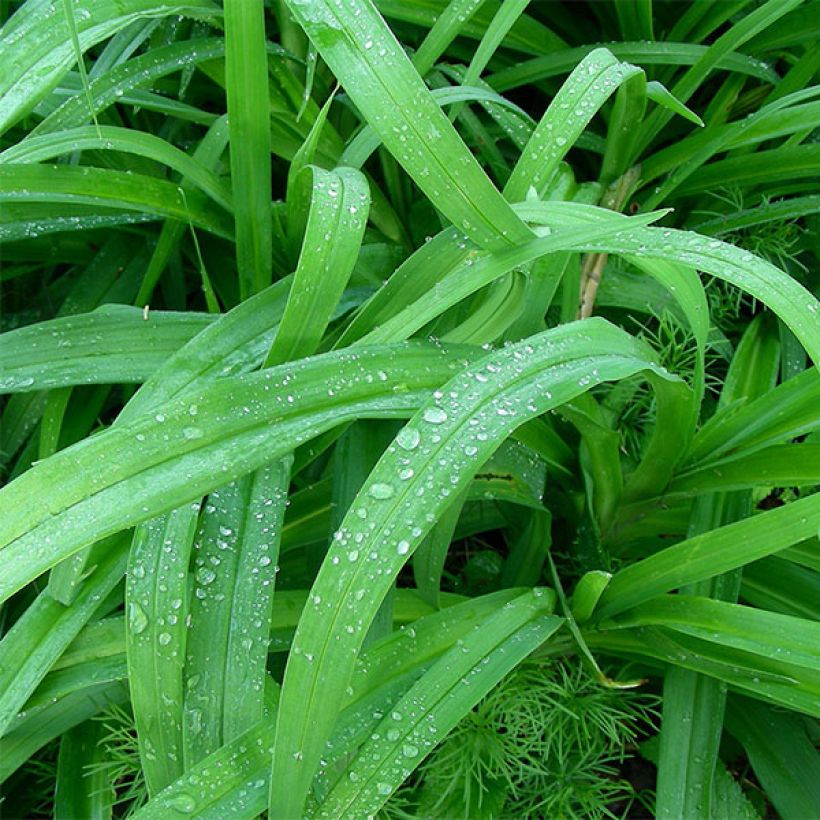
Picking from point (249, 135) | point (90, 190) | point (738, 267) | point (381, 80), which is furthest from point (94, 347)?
point (738, 267)

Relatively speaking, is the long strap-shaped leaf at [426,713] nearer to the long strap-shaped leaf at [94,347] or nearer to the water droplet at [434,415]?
the water droplet at [434,415]

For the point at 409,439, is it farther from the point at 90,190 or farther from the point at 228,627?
the point at 90,190

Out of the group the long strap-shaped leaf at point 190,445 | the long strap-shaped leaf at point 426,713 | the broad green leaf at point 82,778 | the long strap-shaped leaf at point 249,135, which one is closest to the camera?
the long strap-shaped leaf at point 190,445

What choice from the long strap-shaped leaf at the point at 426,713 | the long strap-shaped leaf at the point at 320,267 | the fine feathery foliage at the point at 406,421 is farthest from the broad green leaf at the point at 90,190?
the long strap-shaped leaf at the point at 426,713

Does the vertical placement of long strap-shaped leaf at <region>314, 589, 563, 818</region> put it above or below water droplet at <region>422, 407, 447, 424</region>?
below

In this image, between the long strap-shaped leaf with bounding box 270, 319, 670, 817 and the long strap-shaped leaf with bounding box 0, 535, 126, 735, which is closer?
the long strap-shaped leaf with bounding box 270, 319, 670, 817

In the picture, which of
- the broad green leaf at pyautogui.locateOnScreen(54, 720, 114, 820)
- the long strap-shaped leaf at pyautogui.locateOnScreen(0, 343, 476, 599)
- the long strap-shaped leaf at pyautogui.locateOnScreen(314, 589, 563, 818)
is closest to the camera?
the long strap-shaped leaf at pyautogui.locateOnScreen(0, 343, 476, 599)

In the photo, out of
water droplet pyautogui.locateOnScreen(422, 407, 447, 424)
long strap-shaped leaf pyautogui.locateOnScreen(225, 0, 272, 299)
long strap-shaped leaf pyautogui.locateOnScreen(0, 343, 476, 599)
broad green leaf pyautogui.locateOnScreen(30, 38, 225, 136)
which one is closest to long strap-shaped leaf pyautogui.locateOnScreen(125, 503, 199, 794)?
long strap-shaped leaf pyautogui.locateOnScreen(0, 343, 476, 599)

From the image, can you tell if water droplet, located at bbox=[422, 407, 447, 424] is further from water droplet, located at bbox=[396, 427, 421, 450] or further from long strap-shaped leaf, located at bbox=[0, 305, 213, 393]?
long strap-shaped leaf, located at bbox=[0, 305, 213, 393]

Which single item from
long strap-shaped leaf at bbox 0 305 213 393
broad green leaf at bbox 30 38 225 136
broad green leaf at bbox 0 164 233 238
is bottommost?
long strap-shaped leaf at bbox 0 305 213 393
